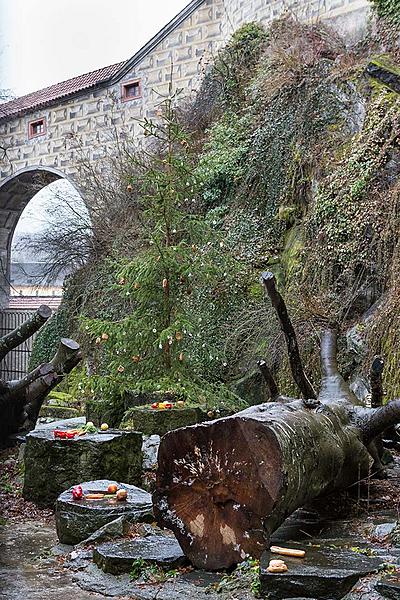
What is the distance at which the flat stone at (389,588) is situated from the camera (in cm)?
350

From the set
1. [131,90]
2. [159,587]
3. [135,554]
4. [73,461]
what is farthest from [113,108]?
[159,587]

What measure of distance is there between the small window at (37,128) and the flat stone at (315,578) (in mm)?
20438

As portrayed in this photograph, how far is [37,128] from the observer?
2322 centimetres

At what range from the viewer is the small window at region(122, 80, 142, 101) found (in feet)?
68.5

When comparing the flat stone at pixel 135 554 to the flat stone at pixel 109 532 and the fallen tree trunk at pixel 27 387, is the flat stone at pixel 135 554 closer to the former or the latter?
the flat stone at pixel 109 532

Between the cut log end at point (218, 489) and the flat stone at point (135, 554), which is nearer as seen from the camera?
the cut log end at point (218, 489)

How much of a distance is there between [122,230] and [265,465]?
11.9 m

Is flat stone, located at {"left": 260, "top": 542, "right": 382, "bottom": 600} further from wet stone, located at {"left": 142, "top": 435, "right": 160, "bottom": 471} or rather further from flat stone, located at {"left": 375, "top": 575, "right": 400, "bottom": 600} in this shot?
wet stone, located at {"left": 142, "top": 435, "right": 160, "bottom": 471}

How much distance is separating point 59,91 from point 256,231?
11.4m

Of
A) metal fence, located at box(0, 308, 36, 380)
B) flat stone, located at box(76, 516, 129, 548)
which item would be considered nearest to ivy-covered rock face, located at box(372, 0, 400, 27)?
metal fence, located at box(0, 308, 36, 380)

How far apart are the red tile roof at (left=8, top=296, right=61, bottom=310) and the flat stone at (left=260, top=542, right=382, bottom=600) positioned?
17019mm

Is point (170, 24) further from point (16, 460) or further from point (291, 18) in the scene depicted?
point (16, 460)

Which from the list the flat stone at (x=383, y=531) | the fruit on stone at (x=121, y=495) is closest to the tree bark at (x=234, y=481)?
the flat stone at (x=383, y=531)

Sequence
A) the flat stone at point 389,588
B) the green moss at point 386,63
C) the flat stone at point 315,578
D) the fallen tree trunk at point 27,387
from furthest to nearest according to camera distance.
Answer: the green moss at point 386,63, the fallen tree trunk at point 27,387, the flat stone at point 315,578, the flat stone at point 389,588
